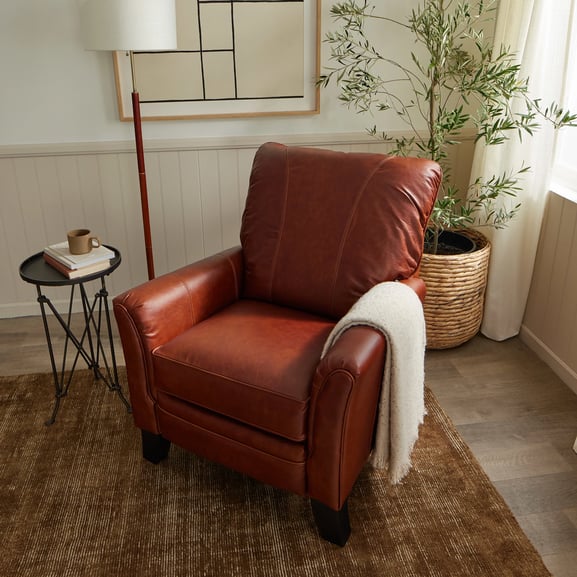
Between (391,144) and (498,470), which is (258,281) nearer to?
(498,470)

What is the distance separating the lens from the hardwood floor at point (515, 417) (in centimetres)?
172

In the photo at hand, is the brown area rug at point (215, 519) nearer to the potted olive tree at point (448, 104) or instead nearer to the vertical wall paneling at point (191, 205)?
the potted olive tree at point (448, 104)

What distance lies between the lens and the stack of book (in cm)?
194

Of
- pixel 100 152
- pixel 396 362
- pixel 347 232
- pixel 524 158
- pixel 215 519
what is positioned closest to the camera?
pixel 396 362

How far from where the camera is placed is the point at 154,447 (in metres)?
1.91

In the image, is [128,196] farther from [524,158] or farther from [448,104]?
[524,158]

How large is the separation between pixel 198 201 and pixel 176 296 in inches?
44.5

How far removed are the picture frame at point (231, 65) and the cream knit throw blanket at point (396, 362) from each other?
1.33 m

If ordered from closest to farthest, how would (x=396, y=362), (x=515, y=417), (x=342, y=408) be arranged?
1. (x=342, y=408)
2. (x=396, y=362)
3. (x=515, y=417)

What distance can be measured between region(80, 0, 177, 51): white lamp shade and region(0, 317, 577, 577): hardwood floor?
1272mm

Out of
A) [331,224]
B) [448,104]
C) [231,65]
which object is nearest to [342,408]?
[331,224]

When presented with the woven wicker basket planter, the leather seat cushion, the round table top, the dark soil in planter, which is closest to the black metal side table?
the round table top

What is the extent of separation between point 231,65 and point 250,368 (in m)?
1.57

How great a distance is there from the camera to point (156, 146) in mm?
2709
